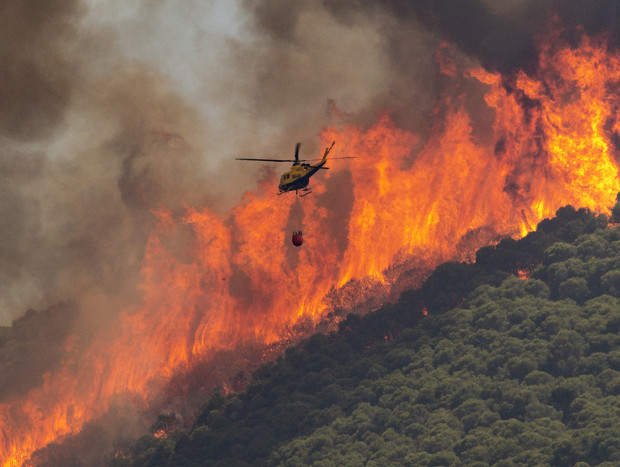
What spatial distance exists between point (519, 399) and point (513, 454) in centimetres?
1412

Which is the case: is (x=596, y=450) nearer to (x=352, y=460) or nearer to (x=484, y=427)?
(x=484, y=427)

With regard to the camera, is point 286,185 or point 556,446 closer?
point 286,185

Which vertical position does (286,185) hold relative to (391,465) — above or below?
above

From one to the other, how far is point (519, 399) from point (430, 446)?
16.6m

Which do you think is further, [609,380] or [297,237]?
[609,380]

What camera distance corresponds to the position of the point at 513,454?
607ft

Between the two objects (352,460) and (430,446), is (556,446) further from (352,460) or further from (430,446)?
(352,460)

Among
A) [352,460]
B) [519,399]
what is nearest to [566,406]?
[519,399]

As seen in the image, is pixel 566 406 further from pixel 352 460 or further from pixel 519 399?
pixel 352 460

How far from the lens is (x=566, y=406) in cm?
19662

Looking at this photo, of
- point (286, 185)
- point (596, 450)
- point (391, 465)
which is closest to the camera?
point (286, 185)

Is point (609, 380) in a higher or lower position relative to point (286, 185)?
lower

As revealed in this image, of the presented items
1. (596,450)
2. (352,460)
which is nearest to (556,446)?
(596,450)

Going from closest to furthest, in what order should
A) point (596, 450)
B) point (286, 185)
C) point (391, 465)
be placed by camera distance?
1. point (286, 185)
2. point (596, 450)
3. point (391, 465)
